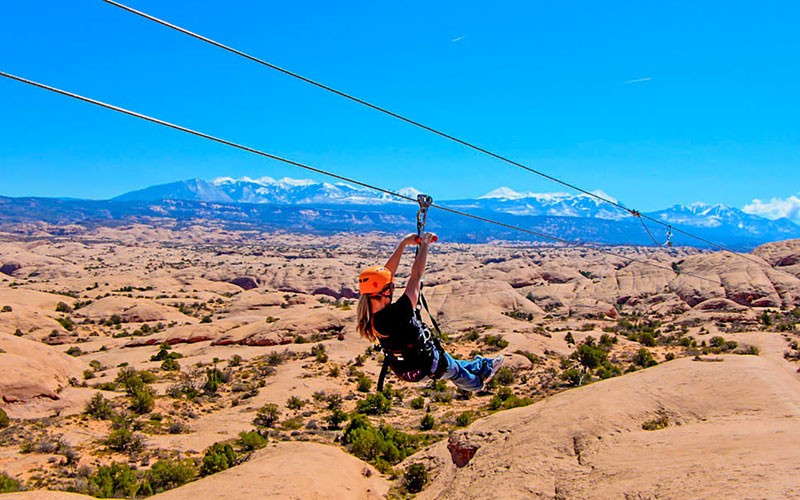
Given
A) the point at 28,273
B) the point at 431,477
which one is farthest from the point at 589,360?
the point at 28,273

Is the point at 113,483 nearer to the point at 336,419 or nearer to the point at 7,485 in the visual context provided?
the point at 7,485

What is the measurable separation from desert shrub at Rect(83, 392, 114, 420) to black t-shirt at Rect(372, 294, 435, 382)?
2165 centimetres

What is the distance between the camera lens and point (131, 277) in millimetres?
91938

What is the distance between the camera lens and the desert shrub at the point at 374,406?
28.3 metres

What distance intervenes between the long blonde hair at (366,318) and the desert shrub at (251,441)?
15.9 meters

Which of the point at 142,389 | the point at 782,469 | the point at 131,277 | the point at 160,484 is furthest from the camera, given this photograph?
the point at 131,277

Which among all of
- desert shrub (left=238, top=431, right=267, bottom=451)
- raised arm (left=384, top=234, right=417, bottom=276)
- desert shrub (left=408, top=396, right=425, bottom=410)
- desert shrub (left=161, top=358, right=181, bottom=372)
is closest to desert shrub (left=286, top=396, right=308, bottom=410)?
desert shrub (left=238, top=431, right=267, bottom=451)

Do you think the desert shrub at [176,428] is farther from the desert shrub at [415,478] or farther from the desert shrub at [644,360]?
the desert shrub at [644,360]

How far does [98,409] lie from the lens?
81.7ft

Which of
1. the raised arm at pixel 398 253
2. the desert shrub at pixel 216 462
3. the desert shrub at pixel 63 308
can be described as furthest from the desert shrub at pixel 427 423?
the desert shrub at pixel 63 308

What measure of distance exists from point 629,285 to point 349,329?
161 feet

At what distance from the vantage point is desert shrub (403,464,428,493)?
1823 cm

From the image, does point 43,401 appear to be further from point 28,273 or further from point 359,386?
point 28,273

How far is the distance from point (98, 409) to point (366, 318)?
2257 centimetres
